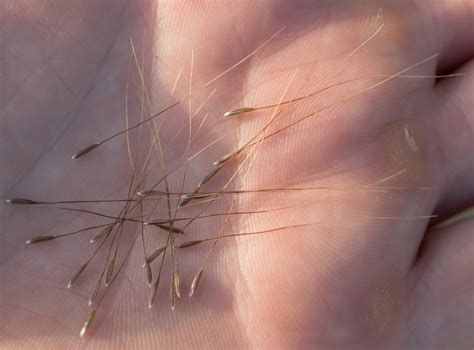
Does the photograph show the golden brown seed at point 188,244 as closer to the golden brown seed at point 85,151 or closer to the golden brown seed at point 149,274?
the golden brown seed at point 149,274

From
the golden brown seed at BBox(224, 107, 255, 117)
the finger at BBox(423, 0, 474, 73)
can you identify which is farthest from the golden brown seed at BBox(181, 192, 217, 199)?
the finger at BBox(423, 0, 474, 73)

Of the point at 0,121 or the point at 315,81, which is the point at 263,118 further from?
the point at 0,121

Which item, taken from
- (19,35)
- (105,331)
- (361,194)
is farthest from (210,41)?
(105,331)

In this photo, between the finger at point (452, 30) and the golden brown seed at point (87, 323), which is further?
the finger at point (452, 30)

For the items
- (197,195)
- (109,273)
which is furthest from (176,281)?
(197,195)

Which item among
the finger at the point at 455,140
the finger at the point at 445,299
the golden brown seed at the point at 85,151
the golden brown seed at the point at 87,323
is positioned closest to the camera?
the golden brown seed at the point at 87,323

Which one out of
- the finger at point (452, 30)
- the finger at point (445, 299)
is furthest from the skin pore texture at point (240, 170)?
the finger at point (452, 30)

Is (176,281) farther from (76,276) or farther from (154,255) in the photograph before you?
(76,276)

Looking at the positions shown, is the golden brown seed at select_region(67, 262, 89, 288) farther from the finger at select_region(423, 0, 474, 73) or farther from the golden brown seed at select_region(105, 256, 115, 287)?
the finger at select_region(423, 0, 474, 73)
